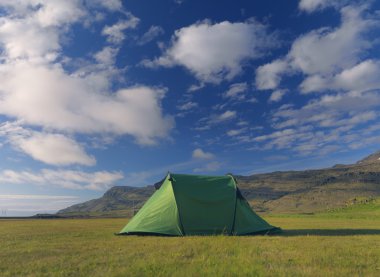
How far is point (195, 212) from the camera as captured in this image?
865 inches

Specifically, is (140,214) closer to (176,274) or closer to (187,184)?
(187,184)

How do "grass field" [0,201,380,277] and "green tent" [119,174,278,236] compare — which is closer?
"grass field" [0,201,380,277]

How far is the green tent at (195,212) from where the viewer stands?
70.3 ft

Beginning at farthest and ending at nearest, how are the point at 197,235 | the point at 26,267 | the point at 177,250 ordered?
the point at 197,235 < the point at 177,250 < the point at 26,267

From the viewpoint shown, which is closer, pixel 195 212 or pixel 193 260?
pixel 193 260

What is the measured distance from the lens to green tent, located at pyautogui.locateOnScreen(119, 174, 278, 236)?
21.4 metres

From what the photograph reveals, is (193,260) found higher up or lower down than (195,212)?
lower down

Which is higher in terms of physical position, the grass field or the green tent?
the green tent

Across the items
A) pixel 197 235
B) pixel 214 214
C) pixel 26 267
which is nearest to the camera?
pixel 26 267

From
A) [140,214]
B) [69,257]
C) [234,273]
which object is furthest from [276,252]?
[140,214]

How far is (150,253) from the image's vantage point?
44.3 feet

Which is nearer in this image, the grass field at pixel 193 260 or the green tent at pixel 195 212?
the grass field at pixel 193 260

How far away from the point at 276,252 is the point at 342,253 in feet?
7.85

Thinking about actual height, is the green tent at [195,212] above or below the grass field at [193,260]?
above
